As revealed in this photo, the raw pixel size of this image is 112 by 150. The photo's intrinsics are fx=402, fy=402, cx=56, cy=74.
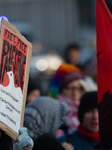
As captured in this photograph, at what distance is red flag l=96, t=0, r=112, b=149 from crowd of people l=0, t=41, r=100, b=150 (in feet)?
1.27

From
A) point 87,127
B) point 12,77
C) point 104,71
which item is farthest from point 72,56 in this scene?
point 12,77

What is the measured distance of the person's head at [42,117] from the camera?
3349mm

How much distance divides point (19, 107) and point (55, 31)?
22168mm

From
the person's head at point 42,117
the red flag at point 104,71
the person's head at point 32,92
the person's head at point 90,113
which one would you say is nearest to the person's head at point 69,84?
the person's head at point 32,92

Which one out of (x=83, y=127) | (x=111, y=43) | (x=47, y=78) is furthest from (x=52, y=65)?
(x=111, y=43)

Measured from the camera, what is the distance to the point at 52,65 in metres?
14.5

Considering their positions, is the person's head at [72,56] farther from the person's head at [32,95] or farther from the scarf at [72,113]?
the person's head at [32,95]

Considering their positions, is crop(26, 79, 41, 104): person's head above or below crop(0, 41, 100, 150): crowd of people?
above

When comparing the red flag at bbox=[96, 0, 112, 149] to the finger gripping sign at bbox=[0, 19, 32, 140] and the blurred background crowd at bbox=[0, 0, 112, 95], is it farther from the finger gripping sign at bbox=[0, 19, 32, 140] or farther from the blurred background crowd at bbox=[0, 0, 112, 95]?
the blurred background crowd at bbox=[0, 0, 112, 95]

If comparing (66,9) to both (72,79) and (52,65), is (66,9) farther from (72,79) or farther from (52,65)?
(72,79)

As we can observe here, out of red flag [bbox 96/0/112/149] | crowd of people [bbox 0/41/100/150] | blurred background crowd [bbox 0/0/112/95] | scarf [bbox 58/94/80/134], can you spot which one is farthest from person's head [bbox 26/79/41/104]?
blurred background crowd [bbox 0/0/112/95]

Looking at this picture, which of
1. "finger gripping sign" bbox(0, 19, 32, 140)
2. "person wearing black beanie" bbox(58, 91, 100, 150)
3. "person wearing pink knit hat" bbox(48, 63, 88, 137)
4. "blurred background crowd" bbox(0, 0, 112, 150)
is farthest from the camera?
"person wearing pink knit hat" bbox(48, 63, 88, 137)

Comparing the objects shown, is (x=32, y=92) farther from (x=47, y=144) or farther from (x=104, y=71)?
(x=47, y=144)

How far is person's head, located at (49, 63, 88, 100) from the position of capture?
5.35 meters
